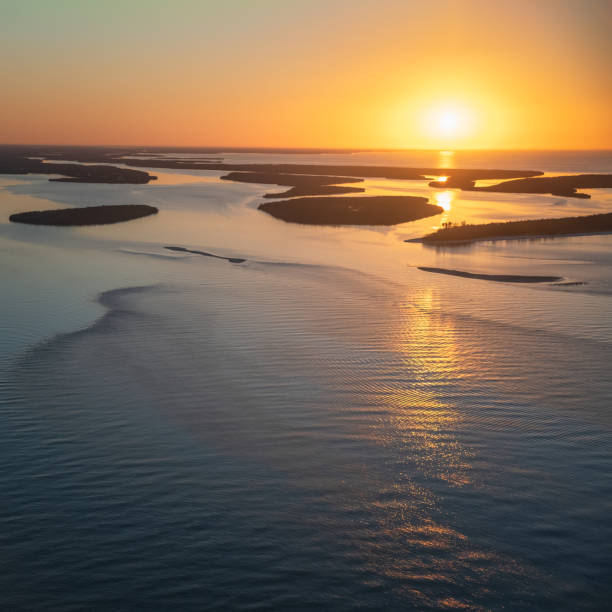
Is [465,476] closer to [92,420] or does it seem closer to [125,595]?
[125,595]

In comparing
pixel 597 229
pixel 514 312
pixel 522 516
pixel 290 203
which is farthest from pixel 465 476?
pixel 290 203

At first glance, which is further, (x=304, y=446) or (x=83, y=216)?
(x=83, y=216)

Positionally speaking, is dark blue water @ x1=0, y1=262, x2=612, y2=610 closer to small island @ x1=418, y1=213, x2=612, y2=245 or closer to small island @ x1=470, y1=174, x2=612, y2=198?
small island @ x1=418, y1=213, x2=612, y2=245

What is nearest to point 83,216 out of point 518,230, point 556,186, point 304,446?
point 518,230

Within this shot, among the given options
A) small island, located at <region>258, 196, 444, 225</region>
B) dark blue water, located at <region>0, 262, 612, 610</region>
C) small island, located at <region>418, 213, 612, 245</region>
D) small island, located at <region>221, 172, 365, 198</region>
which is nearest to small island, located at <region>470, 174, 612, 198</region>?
small island, located at <region>221, 172, 365, 198</region>

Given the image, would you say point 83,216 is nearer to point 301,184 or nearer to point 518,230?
point 518,230

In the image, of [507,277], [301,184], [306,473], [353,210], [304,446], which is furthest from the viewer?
[301,184]

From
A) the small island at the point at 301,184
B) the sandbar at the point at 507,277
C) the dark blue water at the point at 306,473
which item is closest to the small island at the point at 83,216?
the small island at the point at 301,184
